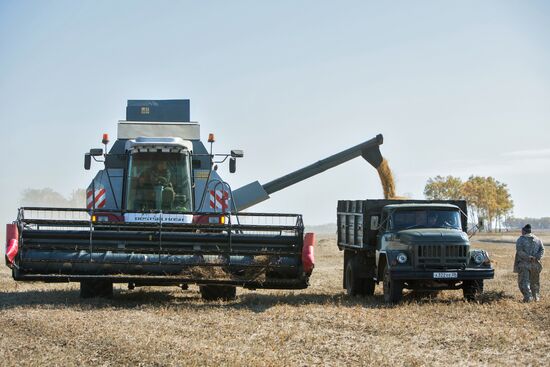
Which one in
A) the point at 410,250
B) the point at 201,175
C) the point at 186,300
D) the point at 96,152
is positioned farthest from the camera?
the point at 201,175

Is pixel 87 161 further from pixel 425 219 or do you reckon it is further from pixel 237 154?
pixel 425 219

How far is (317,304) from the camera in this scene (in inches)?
620

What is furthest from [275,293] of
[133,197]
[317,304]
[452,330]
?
[452,330]

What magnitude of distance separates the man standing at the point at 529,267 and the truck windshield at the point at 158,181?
754 cm

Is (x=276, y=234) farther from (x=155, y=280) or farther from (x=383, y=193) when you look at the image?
(x=383, y=193)

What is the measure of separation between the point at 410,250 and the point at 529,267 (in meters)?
2.78

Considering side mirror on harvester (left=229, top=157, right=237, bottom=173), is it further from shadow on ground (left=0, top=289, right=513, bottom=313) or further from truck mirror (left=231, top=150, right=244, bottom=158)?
shadow on ground (left=0, top=289, right=513, bottom=313)

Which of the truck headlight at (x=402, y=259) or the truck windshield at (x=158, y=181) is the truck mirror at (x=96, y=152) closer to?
the truck windshield at (x=158, y=181)

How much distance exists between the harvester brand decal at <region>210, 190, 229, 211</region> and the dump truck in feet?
11.2

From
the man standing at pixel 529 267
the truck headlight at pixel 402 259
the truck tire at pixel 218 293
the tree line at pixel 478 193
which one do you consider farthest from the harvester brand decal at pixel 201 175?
the tree line at pixel 478 193

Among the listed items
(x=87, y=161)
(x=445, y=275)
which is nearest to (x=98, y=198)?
(x=87, y=161)

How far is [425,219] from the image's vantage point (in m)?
17.5

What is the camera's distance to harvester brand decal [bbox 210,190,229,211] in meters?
17.7

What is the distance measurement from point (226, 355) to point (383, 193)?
1660 centimetres
